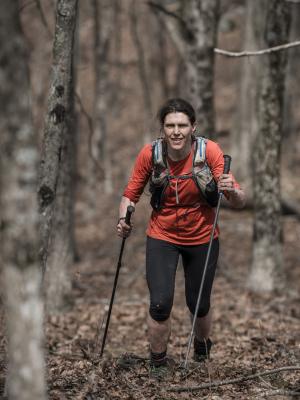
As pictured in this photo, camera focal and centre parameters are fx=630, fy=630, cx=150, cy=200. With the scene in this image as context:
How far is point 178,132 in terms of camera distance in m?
5.59

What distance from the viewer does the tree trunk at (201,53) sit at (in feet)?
31.6

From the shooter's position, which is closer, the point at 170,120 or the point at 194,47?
the point at 170,120

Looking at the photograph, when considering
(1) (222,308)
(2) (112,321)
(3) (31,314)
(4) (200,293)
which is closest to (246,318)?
(1) (222,308)

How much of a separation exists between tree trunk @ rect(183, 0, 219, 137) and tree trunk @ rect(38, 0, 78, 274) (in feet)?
14.6

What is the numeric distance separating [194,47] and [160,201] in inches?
184

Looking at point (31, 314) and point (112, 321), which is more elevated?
point (31, 314)

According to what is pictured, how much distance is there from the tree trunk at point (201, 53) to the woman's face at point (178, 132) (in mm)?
4303

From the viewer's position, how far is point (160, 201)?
5.73 metres

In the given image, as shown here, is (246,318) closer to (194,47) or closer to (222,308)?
(222,308)

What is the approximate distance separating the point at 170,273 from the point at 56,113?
1753 millimetres

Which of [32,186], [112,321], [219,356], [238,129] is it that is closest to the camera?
[32,186]

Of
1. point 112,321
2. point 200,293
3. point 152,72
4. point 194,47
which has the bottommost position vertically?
point 112,321

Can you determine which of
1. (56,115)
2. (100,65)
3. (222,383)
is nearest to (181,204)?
(56,115)

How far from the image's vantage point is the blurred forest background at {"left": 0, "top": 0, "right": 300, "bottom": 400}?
343 centimetres
